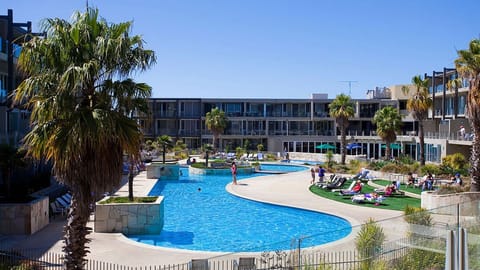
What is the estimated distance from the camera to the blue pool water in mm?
16172

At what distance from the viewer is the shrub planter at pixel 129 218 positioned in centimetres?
1581

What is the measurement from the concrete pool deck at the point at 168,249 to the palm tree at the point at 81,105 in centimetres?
295

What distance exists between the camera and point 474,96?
2025 cm

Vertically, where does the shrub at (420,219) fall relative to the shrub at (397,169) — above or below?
above

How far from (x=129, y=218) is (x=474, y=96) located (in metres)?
15.3

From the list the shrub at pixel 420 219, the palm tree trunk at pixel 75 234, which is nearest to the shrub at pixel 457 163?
the shrub at pixel 420 219

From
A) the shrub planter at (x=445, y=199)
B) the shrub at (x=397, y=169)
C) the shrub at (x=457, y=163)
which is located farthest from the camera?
the shrub at (x=397, y=169)

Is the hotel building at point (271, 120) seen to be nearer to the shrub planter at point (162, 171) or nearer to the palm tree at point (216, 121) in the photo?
the palm tree at point (216, 121)

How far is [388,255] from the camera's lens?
9.34 m

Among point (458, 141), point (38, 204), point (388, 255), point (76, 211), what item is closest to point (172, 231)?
point (38, 204)

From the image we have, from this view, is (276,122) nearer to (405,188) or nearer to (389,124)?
(389,124)

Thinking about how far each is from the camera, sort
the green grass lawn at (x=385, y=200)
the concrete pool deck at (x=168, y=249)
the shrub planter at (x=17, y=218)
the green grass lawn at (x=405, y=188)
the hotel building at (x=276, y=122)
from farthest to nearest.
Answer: the hotel building at (x=276, y=122) < the green grass lawn at (x=405, y=188) < the green grass lawn at (x=385, y=200) < the shrub planter at (x=17, y=218) < the concrete pool deck at (x=168, y=249)

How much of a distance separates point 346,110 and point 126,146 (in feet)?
120

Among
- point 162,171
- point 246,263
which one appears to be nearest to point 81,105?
point 246,263
